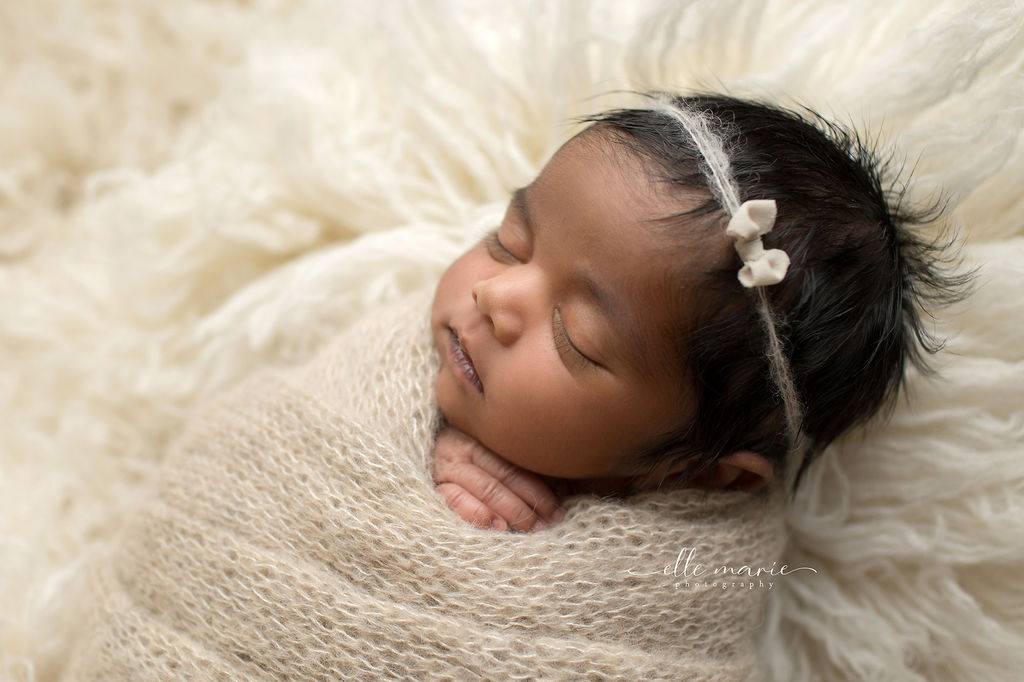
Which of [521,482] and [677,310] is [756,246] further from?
[521,482]

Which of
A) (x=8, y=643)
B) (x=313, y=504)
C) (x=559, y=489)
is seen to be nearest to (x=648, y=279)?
(x=559, y=489)

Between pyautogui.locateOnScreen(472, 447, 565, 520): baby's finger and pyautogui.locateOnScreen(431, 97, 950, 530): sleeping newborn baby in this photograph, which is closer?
pyautogui.locateOnScreen(431, 97, 950, 530): sleeping newborn baby

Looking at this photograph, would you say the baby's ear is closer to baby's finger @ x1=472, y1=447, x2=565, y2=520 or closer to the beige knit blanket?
the beige knit blanket

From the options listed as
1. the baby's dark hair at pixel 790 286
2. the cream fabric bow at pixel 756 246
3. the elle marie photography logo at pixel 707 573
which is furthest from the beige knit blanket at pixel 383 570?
the cream fabric bow at pixel 756 246

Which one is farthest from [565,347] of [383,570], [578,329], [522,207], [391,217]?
[391,217]

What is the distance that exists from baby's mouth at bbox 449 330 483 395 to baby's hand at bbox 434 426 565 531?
2.7 inches

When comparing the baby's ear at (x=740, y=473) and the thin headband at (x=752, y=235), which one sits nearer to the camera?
the thin headband at (x=752, y=235)

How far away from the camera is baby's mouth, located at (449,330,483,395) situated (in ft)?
2.73

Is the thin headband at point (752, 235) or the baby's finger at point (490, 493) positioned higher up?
the thin headband at point (752, 235)

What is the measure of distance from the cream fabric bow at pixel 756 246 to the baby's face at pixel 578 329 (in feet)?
0.18

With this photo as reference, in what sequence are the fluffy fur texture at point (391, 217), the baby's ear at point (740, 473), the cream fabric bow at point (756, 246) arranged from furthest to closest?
1. the fluffy fur texture at point (391, 217)
2. the baby's ear at point (740, 473)
3. the cream fabric bow at point (756, 246)

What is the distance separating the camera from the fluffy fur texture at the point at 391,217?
906 millimetres

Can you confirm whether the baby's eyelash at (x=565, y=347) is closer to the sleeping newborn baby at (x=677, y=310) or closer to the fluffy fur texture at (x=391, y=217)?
the sleeping newborn baby at (x=677, y=310)

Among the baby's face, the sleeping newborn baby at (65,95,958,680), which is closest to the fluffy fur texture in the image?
the sleeping newborn baby at (65,95,958,680)
